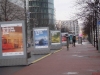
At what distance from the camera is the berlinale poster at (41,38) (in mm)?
27869

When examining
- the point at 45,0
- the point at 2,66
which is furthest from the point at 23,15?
the point at 45,0

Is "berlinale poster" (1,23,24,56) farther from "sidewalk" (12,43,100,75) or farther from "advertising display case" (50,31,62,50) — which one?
"advertising display case" (50,31,62,50)

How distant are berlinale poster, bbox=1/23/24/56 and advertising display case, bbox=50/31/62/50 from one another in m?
20.3

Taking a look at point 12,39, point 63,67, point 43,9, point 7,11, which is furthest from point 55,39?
point 43,9

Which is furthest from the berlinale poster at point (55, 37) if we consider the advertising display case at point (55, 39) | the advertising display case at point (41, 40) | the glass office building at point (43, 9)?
the glass office building at point (43, 9)

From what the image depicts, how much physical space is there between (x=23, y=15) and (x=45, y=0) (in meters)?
91.8

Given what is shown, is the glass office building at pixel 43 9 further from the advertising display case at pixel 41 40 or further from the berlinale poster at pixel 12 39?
the berlinale poster at pixel 12 39

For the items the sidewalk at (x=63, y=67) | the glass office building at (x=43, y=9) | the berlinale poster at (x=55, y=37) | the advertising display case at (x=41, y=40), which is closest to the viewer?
the sidewalk at (x=63, y=67)

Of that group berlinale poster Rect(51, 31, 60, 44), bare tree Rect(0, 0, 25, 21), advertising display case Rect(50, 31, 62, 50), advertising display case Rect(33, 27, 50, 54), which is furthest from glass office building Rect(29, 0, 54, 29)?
advertising display case Rect(33, 27, 50, 54)

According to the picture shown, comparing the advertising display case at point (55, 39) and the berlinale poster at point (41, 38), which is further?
the advertising display case at point (55, 39)

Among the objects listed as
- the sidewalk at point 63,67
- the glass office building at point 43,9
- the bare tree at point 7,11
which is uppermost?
the glass office building at point 43,9

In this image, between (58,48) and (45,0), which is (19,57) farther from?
(45,0)

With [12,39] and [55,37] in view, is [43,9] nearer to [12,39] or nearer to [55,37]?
[55,37]

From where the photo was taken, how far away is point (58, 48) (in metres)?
39.8
